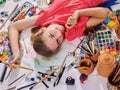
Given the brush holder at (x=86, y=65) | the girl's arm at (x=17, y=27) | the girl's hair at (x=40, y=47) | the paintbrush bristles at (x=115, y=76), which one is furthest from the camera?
the girl's arm at (x=17, y=27)

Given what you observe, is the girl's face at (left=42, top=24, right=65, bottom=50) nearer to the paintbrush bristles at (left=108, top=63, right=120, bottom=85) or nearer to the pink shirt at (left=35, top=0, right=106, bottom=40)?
the pink shirt at (left=35, top=0, right=106, bottom=40)

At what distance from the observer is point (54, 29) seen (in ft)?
3.96

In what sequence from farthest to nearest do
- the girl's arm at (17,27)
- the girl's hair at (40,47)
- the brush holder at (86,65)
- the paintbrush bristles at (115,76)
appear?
1. the girl's arm at (17,27)
2. the girl's hair at (40,47)
3. the brush holder at (86,65)
4. the paintbrush bristles at (115,76)

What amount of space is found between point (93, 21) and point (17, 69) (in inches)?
16.4

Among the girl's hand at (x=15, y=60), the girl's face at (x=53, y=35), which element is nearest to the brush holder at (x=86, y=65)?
the girl's face at (x=53, y=35)

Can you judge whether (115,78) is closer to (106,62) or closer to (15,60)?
(106,62)

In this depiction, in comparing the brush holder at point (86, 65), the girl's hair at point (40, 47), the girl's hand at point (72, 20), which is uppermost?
the girl's hand at point (72, 20)

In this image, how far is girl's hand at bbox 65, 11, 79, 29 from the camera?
121cm

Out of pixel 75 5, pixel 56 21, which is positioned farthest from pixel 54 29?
pixel 75 5

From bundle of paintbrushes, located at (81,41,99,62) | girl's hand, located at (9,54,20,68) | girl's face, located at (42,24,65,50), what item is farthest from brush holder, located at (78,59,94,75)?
girl's hand, located at (9,54,20,68)

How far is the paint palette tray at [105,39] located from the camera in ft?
3.81

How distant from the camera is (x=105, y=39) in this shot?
1.18 meters

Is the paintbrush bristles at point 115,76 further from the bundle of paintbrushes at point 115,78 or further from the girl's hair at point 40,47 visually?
the girl's hair at point 40,47

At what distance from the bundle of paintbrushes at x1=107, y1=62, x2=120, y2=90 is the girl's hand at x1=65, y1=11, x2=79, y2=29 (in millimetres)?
334
